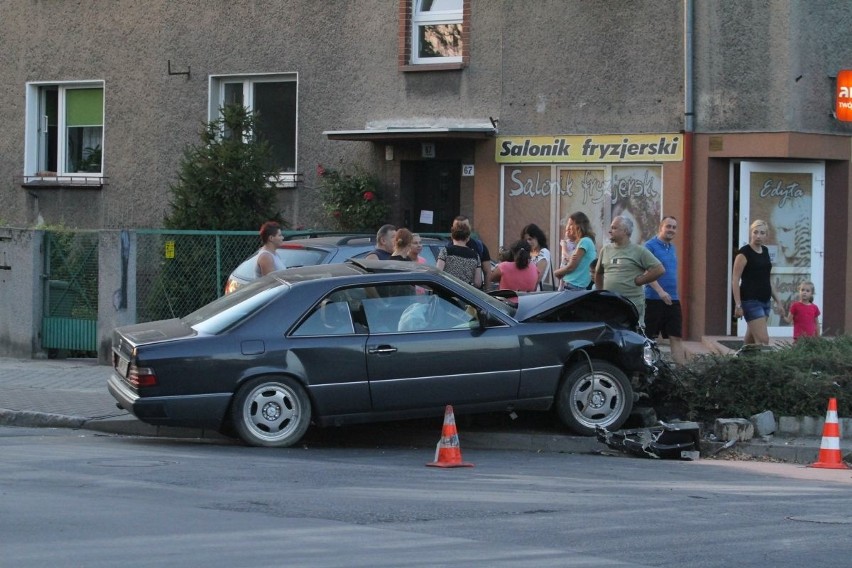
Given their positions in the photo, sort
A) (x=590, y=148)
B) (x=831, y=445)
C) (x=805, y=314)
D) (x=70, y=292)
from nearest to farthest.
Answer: (x=831, y=445) < (x=805, y=314) < (x=70, y=292) < (x=590, y=148)

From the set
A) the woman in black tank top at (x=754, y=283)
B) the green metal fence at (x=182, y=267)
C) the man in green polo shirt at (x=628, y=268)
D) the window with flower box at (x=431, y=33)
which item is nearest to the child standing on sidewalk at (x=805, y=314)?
the woman in black tank top at (x=754, y=283)

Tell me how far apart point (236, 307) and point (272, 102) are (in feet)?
35.2

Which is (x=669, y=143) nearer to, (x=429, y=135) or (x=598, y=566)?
A: (x=429, y=135)

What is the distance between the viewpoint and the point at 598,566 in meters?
6.57

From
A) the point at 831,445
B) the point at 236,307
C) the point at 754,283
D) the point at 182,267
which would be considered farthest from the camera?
the point at 182,267

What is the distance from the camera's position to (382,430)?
463 inches

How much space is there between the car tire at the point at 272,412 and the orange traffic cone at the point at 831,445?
421 centimetres

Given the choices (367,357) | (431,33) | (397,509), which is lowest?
(397,509)

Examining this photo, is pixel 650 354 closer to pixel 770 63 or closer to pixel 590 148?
pixel 770 63

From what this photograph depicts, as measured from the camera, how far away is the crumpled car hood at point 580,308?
1127cm

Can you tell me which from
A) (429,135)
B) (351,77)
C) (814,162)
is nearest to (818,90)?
(814,162)

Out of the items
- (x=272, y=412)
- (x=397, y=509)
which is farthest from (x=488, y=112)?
(x=397, y=509)

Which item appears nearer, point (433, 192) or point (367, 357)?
point (367, 357)

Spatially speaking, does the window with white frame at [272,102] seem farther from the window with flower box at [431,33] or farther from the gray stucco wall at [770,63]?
Result: the gray stucco wall at [770,63]
